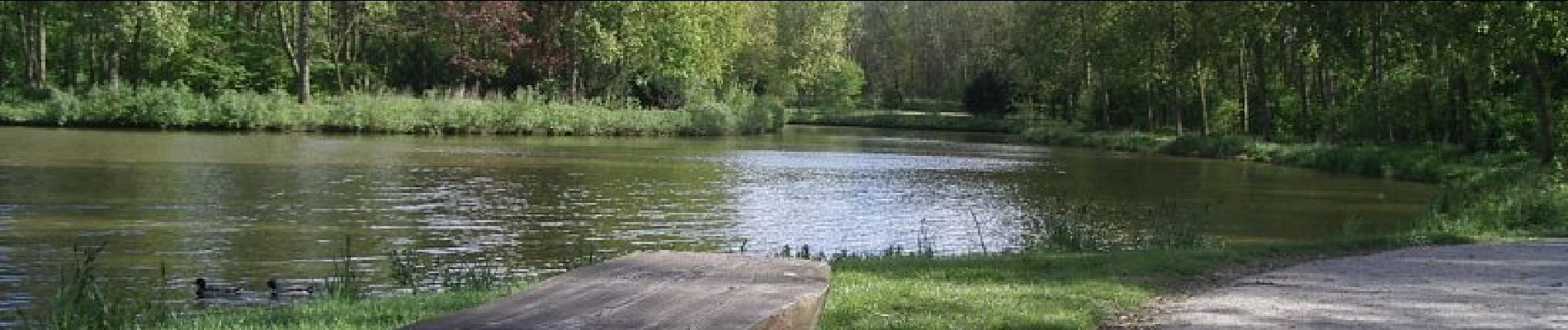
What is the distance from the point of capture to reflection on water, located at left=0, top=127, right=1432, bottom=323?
559 inches

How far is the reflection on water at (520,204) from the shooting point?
14.2 meters

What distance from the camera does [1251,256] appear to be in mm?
12750

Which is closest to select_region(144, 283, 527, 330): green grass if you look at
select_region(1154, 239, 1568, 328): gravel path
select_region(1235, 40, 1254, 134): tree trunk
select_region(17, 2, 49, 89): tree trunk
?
select_region(1154, 239, 1568, 328): gravel path

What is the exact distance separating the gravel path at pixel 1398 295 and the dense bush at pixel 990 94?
244 feet

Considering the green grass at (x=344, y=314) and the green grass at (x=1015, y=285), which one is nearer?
the green grass at (x=344, y=314)

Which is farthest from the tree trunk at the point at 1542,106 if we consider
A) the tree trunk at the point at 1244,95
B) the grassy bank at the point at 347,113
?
the grassy bank at the point at 347,113

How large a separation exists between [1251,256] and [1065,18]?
165ft

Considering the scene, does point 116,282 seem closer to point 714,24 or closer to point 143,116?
point 143,116

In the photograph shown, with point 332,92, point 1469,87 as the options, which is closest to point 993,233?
point 1469,87

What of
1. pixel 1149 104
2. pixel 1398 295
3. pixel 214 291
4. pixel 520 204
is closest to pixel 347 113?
pixel 520 204

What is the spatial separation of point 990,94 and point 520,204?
7033cm

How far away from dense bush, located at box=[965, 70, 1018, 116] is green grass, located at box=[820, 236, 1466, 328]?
7413 cm

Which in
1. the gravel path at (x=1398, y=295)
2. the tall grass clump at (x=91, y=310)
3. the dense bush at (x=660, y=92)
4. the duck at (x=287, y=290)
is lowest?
the duck at (x=287, y=290)

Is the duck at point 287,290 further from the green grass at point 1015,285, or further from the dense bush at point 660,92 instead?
the dense bush at point 660,92
